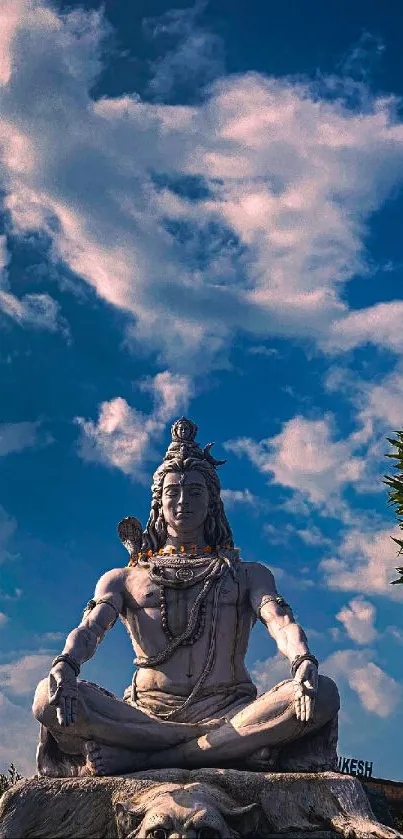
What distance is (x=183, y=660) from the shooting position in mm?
8711

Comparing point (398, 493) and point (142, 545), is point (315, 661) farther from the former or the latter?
point (398, 493)

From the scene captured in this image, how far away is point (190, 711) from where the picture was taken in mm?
8312

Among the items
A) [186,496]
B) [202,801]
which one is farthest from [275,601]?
[202,801]

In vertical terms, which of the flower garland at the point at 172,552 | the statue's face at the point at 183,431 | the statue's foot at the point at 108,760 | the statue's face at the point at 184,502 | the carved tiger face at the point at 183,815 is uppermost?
the statue's face at the point at 183,431

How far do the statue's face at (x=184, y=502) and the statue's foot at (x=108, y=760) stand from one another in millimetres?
2427

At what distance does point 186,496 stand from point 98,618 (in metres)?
1.51

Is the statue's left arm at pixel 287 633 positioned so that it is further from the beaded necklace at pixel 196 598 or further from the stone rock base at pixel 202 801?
the stone rock base at pixel 202 801

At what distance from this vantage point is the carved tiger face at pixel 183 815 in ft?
21.1

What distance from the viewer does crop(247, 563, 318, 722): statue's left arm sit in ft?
25.0

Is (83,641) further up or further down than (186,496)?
further down

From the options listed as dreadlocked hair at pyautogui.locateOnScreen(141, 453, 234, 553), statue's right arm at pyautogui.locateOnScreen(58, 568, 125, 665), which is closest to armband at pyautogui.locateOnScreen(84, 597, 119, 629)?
statue's right arm at pyautogui.locateOnScreen(58, 568, 125, 665)

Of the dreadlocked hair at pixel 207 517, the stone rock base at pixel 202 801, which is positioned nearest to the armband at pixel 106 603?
the dreadlocked hair at pixel 207 517

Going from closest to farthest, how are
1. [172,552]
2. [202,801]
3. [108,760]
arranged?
[202,801] → [108,760] → [172,552]

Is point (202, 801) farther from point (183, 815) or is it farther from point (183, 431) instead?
point (183, 431)
